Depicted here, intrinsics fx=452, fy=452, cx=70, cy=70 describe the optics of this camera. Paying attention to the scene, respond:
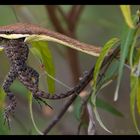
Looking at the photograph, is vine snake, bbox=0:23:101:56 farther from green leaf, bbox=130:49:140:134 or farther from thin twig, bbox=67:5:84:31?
thin twig, bbox=67:5:84:31

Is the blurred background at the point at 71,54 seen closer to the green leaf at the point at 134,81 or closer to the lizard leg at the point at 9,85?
the lizard leg at the point at 9,85

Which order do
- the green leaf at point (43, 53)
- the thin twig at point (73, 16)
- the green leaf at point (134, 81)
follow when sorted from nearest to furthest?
the green leaf at point (134, 81) < the green leaf at point (43, 53) < the thin twig at point (73, 16)

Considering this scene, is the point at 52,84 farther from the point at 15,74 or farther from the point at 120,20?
the point at 120,20

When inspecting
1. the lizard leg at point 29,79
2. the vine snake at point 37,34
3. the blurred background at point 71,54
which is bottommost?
the blurred background at point 71,54

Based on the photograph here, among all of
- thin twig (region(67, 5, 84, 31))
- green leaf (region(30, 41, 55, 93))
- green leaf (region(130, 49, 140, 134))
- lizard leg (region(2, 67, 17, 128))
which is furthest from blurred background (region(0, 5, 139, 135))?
green leaf (region(130, 49, 140, 134))

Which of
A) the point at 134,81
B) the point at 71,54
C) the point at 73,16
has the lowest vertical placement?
the point at 71,54

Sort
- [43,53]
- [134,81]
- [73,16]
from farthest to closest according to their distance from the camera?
[73,16] < [43,53] < [134,81]

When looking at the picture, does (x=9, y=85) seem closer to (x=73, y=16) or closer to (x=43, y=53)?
(x=43, y=53)

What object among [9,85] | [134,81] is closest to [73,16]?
[9,85]

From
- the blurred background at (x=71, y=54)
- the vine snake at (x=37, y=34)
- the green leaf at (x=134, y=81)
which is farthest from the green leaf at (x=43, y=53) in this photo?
the blurred background at (x=71, y=54)
